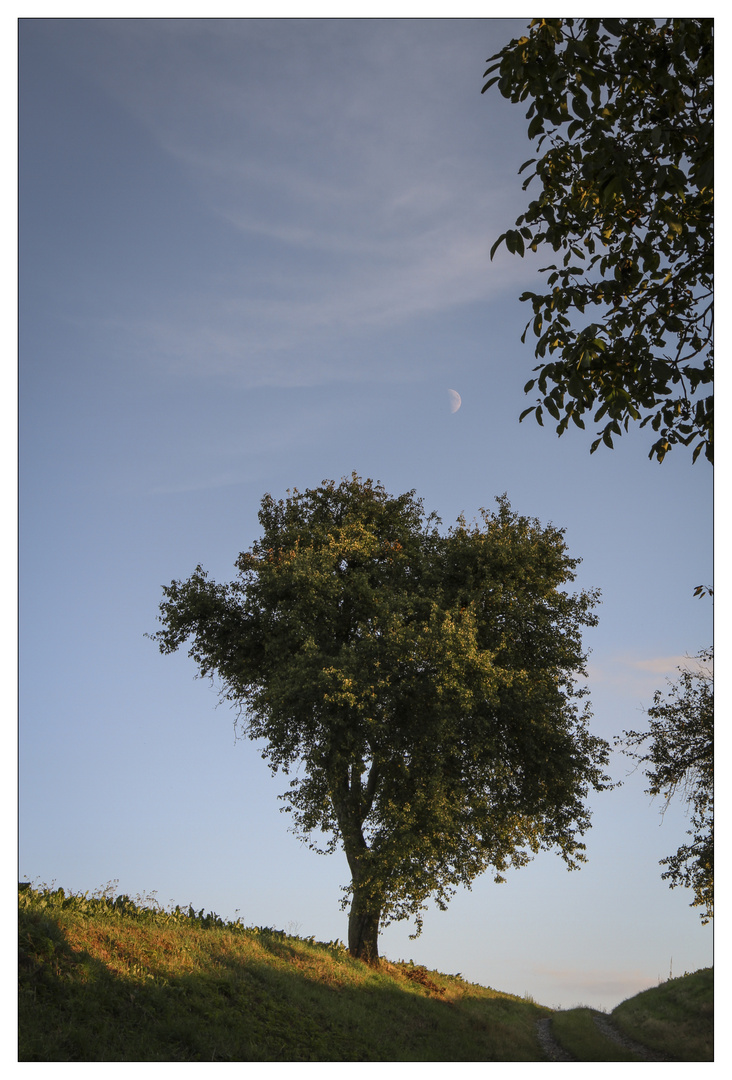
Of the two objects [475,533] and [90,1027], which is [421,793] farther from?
[90,1027]

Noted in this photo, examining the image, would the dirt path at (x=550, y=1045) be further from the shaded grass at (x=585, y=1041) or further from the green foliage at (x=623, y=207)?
the green foliage at (x=623, y=207)

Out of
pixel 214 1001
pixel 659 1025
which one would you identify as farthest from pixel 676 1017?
pixel 214 1001

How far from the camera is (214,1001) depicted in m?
13.6

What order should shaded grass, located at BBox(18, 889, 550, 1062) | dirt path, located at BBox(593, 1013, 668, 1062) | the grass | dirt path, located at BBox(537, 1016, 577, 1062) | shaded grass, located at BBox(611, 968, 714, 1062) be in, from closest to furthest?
shaded grass, located at BBox(18, 889, 550, 1062), shaded grass, located at BBox(611, 968, 714, 1062), the grass, dirt path, located at BBox(593, 1013, 668, 1062), dirt path, located at BBox(537, 1016, 577, 1062)

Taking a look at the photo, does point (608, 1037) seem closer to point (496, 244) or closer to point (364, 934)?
point (364, 934)

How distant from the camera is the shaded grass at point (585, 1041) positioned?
16.6 metres

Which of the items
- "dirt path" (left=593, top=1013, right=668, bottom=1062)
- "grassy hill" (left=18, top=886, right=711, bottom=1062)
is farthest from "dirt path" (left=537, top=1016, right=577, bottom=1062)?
"dirt path" (left=593, top=1013, right=668, bottom=1062)

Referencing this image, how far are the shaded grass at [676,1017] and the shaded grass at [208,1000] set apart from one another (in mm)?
3027

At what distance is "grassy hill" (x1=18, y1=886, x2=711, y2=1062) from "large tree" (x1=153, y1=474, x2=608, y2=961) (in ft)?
8.95

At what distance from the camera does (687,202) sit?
10398 millimetres

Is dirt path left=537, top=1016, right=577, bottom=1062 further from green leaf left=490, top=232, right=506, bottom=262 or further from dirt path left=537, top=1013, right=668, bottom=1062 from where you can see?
green leaf left=490, top=232, right=506, bottom=262

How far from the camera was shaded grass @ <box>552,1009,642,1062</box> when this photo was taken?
16.6 m
